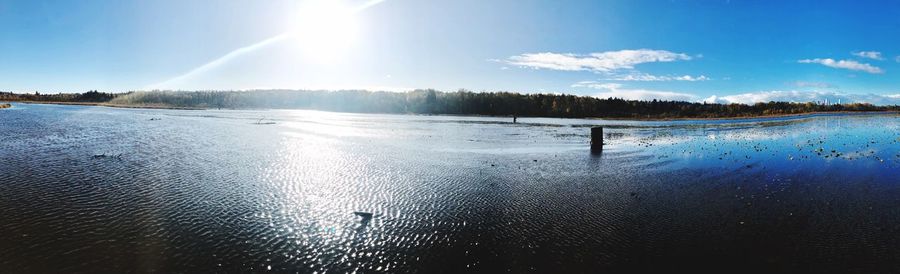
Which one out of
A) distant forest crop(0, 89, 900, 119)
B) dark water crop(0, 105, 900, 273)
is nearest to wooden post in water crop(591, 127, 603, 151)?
dark water crop(0, 105, 900, 273)

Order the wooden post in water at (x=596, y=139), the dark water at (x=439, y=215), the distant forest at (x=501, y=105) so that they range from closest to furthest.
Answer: the dark water at (x=439, y=215) < the wooden post in water at (x=596, y=139) < the distant forest at (x=501, y=105)

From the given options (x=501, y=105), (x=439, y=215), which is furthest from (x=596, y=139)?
(x=501, y=105)

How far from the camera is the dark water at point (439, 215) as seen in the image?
6.24 meters

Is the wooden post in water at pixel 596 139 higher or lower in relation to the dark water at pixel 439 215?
higher

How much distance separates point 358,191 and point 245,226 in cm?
363

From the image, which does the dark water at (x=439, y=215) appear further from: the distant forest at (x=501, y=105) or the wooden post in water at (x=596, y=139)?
the distant forest at (x=501, y=105)

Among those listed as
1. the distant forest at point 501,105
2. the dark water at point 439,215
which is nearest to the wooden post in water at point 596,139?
the dark water at point 439,215

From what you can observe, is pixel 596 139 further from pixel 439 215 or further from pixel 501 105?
pixel 501 105

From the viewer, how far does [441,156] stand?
18.7 metres

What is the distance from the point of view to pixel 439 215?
880 cm

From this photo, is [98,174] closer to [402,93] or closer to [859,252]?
[859,252]

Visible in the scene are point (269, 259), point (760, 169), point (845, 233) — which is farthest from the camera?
point (760, 169)

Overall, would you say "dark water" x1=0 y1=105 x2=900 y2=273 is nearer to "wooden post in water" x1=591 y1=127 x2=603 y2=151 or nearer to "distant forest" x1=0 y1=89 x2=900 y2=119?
"wooden post in water" x1=591 y1=127 x2=603 y2=151

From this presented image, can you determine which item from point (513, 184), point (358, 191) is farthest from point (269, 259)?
point (513, 184)
